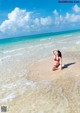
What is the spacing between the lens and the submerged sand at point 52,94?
6.87 metres

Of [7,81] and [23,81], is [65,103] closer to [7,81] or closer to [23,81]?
[23,81]

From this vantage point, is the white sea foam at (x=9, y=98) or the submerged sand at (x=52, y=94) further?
the white sea foam at (x=9, y=98)

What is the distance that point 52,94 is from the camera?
7.77m

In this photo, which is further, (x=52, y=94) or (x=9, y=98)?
(x=9, y=98)

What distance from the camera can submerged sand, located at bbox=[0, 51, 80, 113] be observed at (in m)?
6.87

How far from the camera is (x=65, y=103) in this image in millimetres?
7000

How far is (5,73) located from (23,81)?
2.12 metres

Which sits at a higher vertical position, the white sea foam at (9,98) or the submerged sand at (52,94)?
the submerged sand at (52,94)

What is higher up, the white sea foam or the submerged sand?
the submerged sand

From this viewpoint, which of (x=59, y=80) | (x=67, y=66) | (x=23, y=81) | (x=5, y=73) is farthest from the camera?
(x=5, y=73)

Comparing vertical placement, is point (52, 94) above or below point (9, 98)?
above

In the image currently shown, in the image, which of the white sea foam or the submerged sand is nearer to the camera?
the submerged sand

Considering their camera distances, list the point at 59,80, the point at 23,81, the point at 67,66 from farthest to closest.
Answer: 1. the point at 67,66
2. the point at 23,81
3. the point at 59,80

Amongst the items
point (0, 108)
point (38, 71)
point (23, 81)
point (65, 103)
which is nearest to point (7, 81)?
point (23, 81)
